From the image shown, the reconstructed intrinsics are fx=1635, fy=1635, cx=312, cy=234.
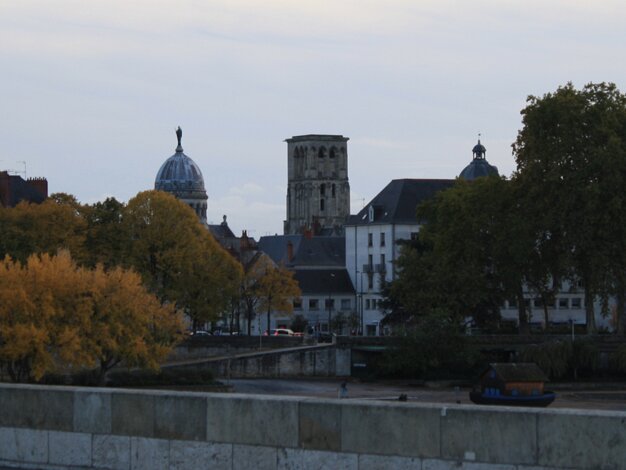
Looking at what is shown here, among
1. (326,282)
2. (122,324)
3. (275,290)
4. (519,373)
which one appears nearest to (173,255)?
(122,324)

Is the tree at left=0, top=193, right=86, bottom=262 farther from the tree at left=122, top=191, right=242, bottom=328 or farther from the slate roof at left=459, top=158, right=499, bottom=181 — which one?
the slate roof at left=459, top=158, right=499, bottom=181


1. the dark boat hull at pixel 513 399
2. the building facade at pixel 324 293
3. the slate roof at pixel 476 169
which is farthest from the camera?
the slate roof at pixel 476 169

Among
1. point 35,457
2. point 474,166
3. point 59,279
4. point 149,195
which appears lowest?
point 35,457

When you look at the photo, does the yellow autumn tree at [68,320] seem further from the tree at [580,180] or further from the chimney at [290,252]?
the chimney at [290,252]

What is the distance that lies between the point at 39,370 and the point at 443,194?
4975cm

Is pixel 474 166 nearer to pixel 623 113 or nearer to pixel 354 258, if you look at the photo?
pixel 354 258

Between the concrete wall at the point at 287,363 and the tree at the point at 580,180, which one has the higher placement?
the tree at the point at 580,180

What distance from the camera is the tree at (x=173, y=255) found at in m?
106

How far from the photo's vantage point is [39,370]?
248 ft

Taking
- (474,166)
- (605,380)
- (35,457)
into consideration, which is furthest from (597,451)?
(474,166)

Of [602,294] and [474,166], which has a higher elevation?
[474,166]

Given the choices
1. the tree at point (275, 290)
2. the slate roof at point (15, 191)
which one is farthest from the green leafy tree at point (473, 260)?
the slate roof at point (15, 191)

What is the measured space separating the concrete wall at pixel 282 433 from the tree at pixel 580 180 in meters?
80.7

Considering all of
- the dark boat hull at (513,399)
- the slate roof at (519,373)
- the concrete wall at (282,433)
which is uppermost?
the slate roof at (519,373)
